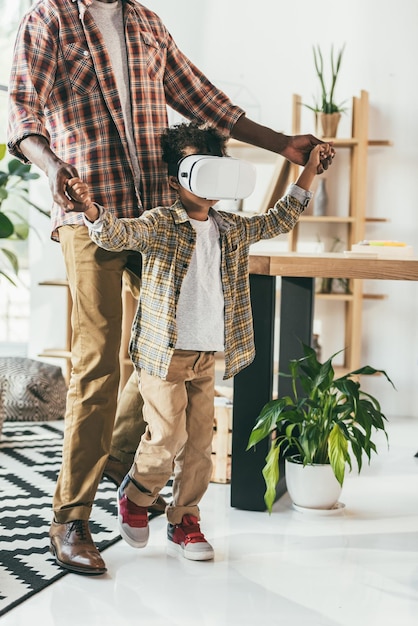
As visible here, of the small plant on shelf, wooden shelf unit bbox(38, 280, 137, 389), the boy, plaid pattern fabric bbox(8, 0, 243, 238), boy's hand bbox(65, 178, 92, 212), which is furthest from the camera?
the small plant on shelf

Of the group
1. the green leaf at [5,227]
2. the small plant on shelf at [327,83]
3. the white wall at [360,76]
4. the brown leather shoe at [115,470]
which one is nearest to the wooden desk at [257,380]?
the brown leather shoe at [115,470]

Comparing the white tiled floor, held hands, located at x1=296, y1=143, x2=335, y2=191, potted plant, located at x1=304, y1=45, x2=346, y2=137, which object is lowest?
the white tiled floor

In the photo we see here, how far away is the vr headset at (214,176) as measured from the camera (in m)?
2.13

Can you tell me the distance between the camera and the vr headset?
213 centimetres

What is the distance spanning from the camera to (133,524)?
7.49 ft

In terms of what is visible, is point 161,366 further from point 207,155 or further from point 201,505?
point 201,505

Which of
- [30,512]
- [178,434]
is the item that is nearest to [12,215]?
[30,512]

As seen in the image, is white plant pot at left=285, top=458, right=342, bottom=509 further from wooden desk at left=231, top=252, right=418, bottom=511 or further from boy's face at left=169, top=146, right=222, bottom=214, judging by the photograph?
boy's face at left=169, top=146, right=222, bottom=214

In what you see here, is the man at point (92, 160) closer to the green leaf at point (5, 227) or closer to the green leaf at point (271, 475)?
the green leaf at point (271, 475)

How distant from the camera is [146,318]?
2.22 m

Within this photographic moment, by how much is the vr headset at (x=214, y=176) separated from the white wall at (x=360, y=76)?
279 cm

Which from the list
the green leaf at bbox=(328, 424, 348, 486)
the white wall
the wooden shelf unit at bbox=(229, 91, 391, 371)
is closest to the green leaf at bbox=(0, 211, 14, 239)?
the white wall

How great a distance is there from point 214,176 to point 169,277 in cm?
27

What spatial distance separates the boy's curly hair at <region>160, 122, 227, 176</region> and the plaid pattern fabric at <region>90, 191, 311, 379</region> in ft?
0.38
